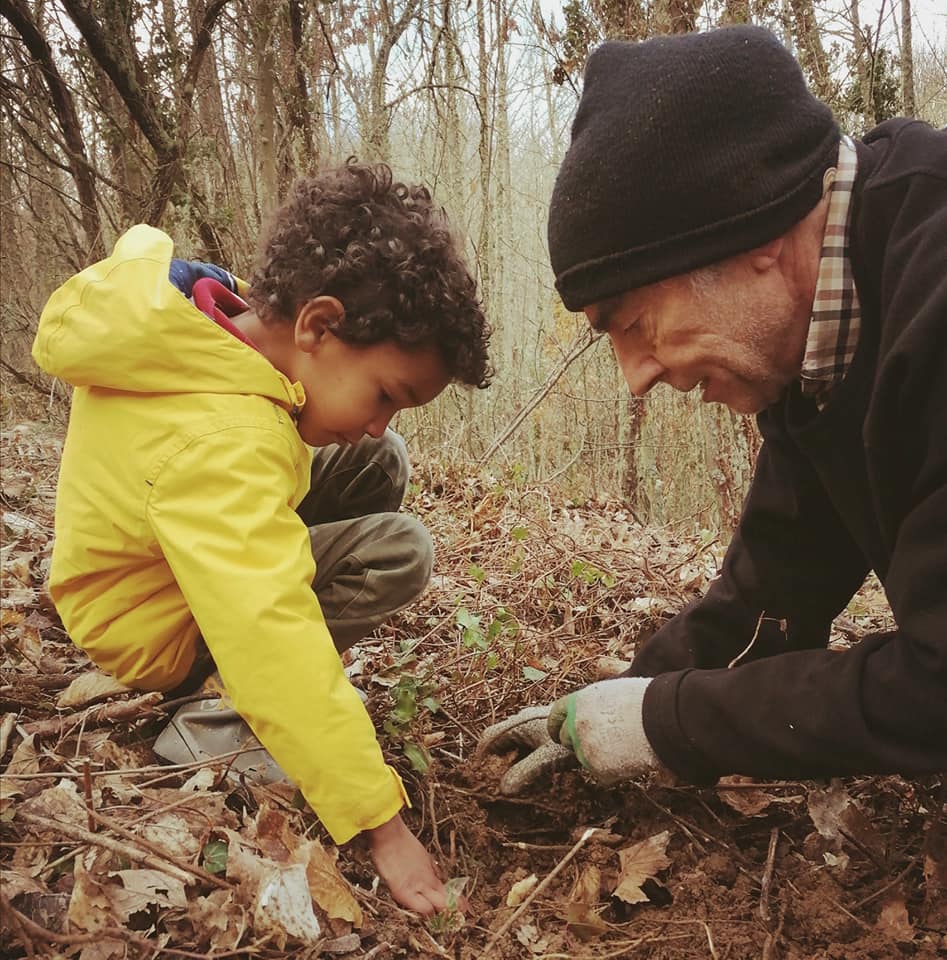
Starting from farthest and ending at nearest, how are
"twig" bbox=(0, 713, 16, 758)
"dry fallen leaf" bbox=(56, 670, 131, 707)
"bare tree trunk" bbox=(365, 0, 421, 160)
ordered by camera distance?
"bare tree trunk" bbox=(365, 0, 421, 160), "dry fallen leaf" bbox=(56, 670, 131, 707), "twig" bbox=(0, 713, 16, 758)

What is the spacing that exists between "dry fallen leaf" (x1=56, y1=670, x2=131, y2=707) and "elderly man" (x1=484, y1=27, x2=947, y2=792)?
4.66ft

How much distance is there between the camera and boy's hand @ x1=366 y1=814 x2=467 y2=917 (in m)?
1.67

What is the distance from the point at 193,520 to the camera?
1687 millimetres

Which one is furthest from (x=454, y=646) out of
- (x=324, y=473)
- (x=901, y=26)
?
(x=901, y=26)

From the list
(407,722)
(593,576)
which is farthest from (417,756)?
(593,576)

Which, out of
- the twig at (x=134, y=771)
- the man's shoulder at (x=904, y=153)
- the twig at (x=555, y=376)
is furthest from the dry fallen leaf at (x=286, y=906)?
the twig at (x=555, y=376)

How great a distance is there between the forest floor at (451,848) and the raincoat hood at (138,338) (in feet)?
2.71

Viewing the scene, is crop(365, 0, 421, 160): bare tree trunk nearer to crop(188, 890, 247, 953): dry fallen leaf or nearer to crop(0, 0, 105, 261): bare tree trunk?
crop(0, 0, 105, 261): bare tree trunk

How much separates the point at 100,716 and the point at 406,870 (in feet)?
3.13

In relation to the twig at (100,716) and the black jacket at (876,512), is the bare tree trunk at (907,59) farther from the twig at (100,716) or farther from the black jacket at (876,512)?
the twig at (100,716)

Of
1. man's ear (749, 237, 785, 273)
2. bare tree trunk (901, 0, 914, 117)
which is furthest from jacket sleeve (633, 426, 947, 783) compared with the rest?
bare tree trunk (901, 0, 914, 117)

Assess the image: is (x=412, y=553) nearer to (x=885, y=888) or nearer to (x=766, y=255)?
(x=766, y=255)

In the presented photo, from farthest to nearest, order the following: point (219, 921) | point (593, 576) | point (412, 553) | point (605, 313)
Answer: point (593, 576)
point (412, 553)
point (605, 313)
point (219, 921)

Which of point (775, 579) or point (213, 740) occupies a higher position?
point (775, 579)
